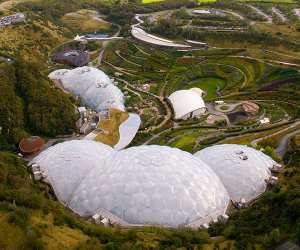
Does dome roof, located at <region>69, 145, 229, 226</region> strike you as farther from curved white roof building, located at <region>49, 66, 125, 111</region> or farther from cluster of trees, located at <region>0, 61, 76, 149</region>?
curved white roof building, located at <region>49, 66, 125, 111</region>

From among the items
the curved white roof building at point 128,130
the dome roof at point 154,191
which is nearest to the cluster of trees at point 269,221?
the dome roof at point 154,191

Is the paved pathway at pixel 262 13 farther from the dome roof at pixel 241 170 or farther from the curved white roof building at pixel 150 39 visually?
the dome roof at pixel 241 170

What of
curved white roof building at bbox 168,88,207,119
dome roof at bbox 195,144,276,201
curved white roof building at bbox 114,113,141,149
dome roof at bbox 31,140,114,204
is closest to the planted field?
curved white roof building at bbox 168,88,207,119

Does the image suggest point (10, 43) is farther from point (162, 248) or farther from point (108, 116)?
point (162, 248)

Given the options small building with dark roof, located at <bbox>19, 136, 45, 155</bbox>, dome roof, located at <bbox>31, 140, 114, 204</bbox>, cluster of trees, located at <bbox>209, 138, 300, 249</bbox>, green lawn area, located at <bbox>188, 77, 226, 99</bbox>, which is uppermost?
cluster of trees, located at <bbox>209, 138, 300, 249</bbox>

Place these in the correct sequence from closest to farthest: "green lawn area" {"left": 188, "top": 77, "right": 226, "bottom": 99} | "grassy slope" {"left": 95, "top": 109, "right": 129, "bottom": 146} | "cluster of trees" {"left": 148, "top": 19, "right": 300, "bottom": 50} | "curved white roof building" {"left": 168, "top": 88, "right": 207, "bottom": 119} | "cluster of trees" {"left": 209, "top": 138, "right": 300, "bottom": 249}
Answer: "cluster of trees" {"left": 209, "top": 138, "right": 300, "bottom": 249}
"grassy slope" {"left": 95, "top": 109, "right": 129, "bottom": 146}
"curved white roof building" {"left": 168, "top": 88, "right": 207, "bottom": 119}
"green lawn area" {"left": 188, "top": 77, "right": 226, "bottom": 99}
"cluster of trees" {"left": 148, "top": 19, "right": 300, "bottom": 50}

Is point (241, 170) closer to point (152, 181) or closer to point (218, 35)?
point (152, 181)

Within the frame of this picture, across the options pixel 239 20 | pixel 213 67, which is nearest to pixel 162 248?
pixel 213 67
